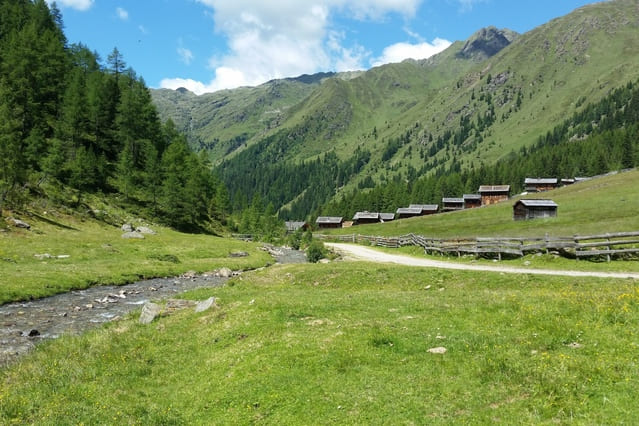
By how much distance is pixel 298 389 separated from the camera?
11.9 metres

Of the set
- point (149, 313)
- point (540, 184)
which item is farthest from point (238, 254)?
point (540, 184)

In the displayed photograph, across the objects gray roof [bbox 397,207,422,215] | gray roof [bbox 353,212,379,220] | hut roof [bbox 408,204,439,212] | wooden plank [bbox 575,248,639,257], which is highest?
hut roof [bbox 408,204,439,212]

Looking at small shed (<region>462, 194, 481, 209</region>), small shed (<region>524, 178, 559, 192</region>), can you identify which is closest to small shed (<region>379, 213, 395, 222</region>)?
small shed (<region>462, 194, 481, 209</region>)

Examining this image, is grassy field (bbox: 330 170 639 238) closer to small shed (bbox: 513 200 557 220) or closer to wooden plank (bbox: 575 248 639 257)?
small shed (bbox: 513 200 557 220)

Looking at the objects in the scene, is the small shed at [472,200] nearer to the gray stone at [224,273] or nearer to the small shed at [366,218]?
the small shed at [366,218]

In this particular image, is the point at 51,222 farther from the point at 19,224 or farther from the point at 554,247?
the point at 554,247

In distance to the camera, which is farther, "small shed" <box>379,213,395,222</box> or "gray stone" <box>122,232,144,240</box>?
"small shed" <box>379,213,395,222</box>

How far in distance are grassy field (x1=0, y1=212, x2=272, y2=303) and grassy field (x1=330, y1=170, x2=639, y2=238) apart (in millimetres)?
49569

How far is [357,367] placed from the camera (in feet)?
41.5

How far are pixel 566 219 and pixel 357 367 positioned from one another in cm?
7982

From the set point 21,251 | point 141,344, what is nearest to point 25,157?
point 21,251

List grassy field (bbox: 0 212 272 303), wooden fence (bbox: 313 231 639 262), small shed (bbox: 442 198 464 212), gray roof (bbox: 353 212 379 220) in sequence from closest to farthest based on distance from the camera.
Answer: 1. wooden fence (bbox: 313 231 639 262)
2. grassy field (bbox: 0 212 272 303)
3. small shed (bbox: 442 198 464 212)
4. gray roof (bbox: 353 212 379 220)

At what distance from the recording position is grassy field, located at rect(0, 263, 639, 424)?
10.1m

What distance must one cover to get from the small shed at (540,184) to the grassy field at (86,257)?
135454 millimetres
